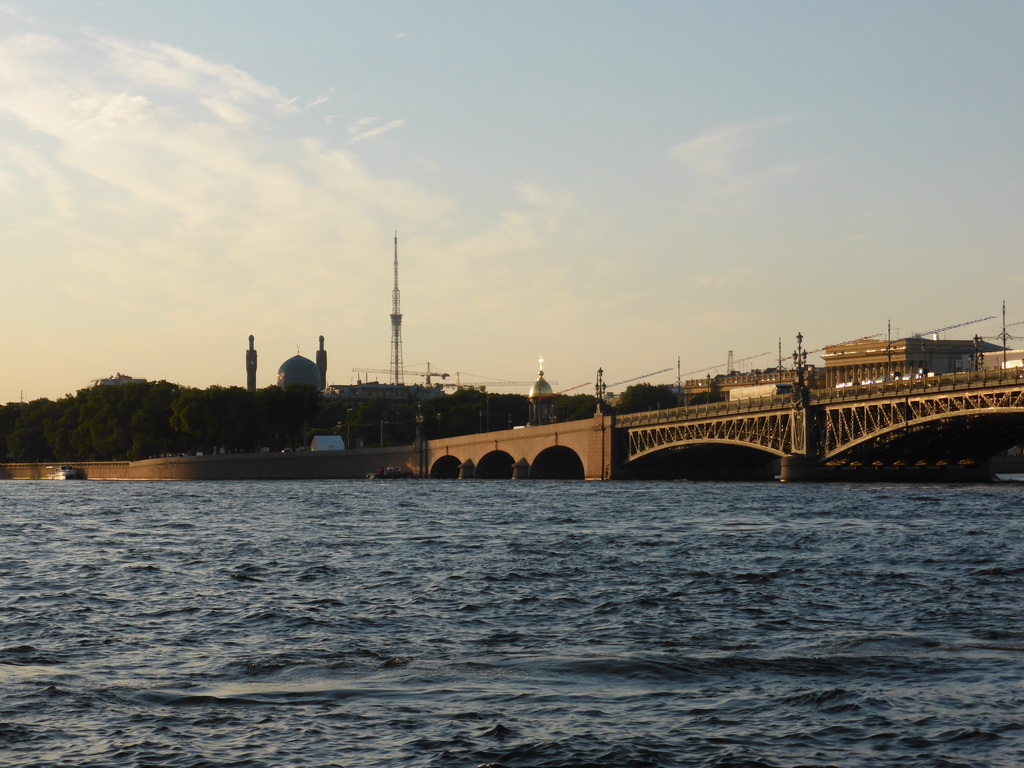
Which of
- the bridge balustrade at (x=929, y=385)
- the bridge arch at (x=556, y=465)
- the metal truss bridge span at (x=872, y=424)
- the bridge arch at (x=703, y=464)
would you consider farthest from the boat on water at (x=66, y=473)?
the bridge balustrade at (x=929, y=385)

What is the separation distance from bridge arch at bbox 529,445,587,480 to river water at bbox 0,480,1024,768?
97.8 m

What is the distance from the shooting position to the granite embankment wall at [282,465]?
156 m

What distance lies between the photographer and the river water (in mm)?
13500

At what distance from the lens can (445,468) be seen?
155875 millimetres

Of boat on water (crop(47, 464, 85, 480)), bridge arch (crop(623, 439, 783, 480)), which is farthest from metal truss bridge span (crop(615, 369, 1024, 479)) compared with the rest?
boat on water (crop(47, 464, 85, 480))

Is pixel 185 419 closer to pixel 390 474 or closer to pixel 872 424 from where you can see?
pixel 390 474

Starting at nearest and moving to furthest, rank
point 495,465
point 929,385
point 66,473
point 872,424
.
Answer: point 929,385, point 872,424, point 495,465, point 66,473

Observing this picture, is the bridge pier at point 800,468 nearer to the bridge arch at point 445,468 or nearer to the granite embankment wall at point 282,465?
the bridge arch at point 445,468

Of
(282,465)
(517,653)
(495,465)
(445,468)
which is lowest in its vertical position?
(517,653)

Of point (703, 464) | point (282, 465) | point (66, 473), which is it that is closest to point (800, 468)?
point (703, 464)

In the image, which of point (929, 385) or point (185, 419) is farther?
point (185, 419)

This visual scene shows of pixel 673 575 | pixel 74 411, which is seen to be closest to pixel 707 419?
pixel 673 575

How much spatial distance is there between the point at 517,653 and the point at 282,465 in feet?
461

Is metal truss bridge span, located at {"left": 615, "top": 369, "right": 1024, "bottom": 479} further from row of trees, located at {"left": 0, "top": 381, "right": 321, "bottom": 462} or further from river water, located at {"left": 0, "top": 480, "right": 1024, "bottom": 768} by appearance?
row of trees, located at {"left": 0, "top": 381, "right": 321, "bottom": 462}
